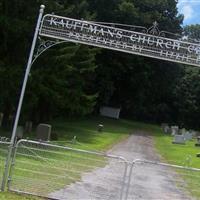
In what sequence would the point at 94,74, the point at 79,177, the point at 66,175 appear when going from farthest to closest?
the point at 94,74, the point at 79,177, the point at 66,175

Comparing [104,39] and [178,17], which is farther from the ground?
[178,17]

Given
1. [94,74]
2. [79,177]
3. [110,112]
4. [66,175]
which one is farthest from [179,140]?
[66,175]

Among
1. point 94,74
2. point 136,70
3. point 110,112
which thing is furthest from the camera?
point 110,112

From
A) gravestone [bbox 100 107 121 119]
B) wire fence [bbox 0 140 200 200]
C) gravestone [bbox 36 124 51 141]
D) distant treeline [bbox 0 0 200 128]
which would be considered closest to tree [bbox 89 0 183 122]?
distant treeline [bbox 0 0 200 128]

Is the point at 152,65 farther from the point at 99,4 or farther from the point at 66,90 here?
the point at 66,90

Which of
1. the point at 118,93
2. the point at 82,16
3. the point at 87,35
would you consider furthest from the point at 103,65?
the point at 87,35

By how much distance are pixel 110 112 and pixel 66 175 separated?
71.0m

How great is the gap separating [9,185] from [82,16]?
36087mm

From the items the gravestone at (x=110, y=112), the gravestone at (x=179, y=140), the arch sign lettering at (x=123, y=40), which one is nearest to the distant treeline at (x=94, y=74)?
the gravestone at (x=110, y=112)

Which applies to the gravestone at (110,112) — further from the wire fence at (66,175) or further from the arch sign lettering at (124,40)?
the wire fence at (66,175)

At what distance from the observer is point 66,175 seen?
1326 centimetres

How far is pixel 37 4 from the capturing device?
37.2 m

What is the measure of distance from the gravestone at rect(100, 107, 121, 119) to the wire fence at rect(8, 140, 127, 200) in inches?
2730

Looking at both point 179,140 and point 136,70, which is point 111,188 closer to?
point 179,140
